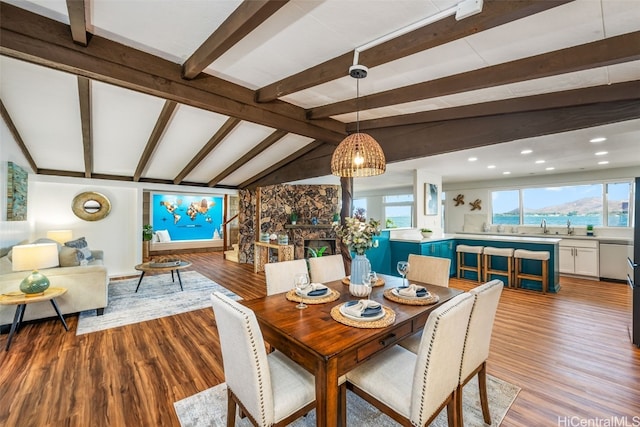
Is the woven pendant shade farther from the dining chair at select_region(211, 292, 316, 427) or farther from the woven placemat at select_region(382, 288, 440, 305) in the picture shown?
the dining chair at select_region(211, 292, 316, 427)

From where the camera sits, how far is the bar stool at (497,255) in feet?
16.3

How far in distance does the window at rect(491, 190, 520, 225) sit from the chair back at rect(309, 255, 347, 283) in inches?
234

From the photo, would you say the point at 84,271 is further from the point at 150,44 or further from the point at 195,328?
the point at 150,44

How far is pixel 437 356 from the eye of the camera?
1300 mm

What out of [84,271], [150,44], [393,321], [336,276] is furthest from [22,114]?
[393,321]

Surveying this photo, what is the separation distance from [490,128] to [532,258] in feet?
9.94

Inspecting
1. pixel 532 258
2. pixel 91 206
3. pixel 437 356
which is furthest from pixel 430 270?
pixel 91 206

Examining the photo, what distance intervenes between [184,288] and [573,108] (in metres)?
6.08

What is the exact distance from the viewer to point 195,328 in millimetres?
3404

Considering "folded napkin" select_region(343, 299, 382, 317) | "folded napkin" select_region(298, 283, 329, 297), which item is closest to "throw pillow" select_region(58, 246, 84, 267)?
"folded napkin" select_region(298, 283, 329, 297)

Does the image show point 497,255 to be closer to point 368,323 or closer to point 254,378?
point 368,323

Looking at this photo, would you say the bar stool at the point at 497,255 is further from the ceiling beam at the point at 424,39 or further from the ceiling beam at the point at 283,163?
the ceiling beam at the point at 424,39

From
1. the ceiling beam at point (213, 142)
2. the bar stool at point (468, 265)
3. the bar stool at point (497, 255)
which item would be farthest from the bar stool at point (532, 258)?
the ceiling beam at point (213, 142)

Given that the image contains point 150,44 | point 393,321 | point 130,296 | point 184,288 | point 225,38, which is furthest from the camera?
point 184,288
